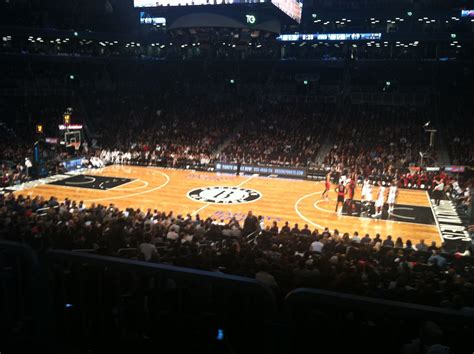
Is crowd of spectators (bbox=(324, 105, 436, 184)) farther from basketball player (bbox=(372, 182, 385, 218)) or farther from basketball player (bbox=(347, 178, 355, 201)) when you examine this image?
basketball player (bbox=(347, 178, 355, 201))

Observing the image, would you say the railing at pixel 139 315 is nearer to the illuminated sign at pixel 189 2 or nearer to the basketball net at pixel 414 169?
the illuminated sign at pixel 189 2

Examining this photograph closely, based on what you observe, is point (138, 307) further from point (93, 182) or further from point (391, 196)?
point (93, 182)

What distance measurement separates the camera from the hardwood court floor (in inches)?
768

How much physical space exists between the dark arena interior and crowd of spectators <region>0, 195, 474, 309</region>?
70 millimetres

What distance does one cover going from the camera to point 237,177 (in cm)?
3022

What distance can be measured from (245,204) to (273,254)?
12884mm

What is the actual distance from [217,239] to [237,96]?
3105 cm

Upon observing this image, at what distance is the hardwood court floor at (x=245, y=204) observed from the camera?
1951 cm

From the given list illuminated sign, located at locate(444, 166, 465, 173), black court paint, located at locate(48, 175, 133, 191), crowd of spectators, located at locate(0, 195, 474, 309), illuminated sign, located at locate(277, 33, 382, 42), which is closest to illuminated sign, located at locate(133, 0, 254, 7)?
crowd of spectators, located at locate(0, 195, 474, 309)

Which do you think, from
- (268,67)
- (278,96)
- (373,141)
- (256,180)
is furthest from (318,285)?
(268,67)

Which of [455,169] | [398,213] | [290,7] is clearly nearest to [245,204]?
[398,213]

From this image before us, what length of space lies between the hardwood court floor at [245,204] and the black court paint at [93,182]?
1.80ft

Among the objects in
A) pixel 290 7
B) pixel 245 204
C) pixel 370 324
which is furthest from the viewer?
pixel 245 204

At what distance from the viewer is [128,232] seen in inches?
470
